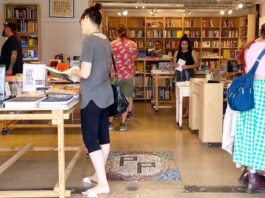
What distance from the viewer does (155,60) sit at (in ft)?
28.4

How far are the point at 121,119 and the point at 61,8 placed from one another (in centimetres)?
369

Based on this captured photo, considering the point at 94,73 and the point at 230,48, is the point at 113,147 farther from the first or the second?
the point at 230,48

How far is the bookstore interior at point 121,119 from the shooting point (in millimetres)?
2959

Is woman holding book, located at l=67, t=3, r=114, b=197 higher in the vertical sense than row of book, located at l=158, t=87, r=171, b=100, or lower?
higher

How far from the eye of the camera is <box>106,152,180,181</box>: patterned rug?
351 cm

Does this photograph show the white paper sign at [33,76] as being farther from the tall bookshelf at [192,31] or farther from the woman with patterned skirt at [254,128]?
the tall bookshelf at [192,31]

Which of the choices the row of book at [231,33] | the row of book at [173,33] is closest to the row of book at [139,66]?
the row of book at [173,33]

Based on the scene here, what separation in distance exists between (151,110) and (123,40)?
7.65 ft

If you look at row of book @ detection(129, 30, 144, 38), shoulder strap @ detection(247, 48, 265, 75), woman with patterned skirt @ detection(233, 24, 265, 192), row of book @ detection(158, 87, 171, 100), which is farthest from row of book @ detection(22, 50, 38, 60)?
shoulder strap @ detection(247, 48, 265, 75)

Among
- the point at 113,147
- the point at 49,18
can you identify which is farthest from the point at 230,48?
the point at 113,147

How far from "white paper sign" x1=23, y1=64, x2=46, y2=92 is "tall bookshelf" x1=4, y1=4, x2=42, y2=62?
17.2 ft

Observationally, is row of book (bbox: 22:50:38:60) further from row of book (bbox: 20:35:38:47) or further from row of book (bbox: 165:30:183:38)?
row of book (bbox: 165:30:183:38)

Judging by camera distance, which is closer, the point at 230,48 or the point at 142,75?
the point at 142,75

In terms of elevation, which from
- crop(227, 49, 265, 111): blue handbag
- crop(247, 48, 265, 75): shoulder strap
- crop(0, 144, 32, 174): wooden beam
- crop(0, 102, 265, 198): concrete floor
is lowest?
crop(0, 102, 265, 198): concrete floor
